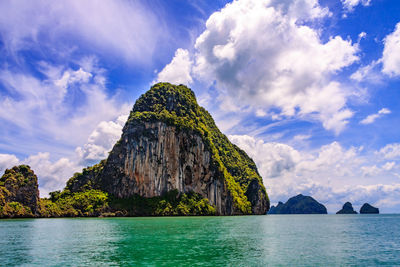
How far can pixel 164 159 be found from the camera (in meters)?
127

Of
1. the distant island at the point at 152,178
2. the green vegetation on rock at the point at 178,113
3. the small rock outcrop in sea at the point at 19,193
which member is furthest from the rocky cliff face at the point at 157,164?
the small rock outcrop in sea at the point at 19,193

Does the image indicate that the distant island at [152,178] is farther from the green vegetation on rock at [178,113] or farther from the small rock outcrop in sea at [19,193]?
the small rock outcrop in sea at [19,193]

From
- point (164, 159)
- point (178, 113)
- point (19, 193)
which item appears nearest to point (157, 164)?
point (164, 159)

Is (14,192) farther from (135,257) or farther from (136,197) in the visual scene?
(135,257)

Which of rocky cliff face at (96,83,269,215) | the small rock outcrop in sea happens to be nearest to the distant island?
rocky cliff face at (96,83,269,215)

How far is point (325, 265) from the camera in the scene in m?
21.6

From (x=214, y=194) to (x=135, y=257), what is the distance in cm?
11563


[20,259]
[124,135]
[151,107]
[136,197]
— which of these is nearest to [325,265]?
[20,259]

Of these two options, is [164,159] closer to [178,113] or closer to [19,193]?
[178,113]

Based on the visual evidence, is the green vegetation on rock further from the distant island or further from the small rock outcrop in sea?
the small rock outcrop in sea

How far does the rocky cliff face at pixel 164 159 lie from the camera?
124m

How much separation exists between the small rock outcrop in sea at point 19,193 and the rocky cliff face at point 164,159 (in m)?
32.5

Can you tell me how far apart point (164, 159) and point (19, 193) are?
5489 centimetres

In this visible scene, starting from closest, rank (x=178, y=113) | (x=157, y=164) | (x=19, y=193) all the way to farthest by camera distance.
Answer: (x=19, y=193) < (x=157, y=164) < (x=178, y=113)
